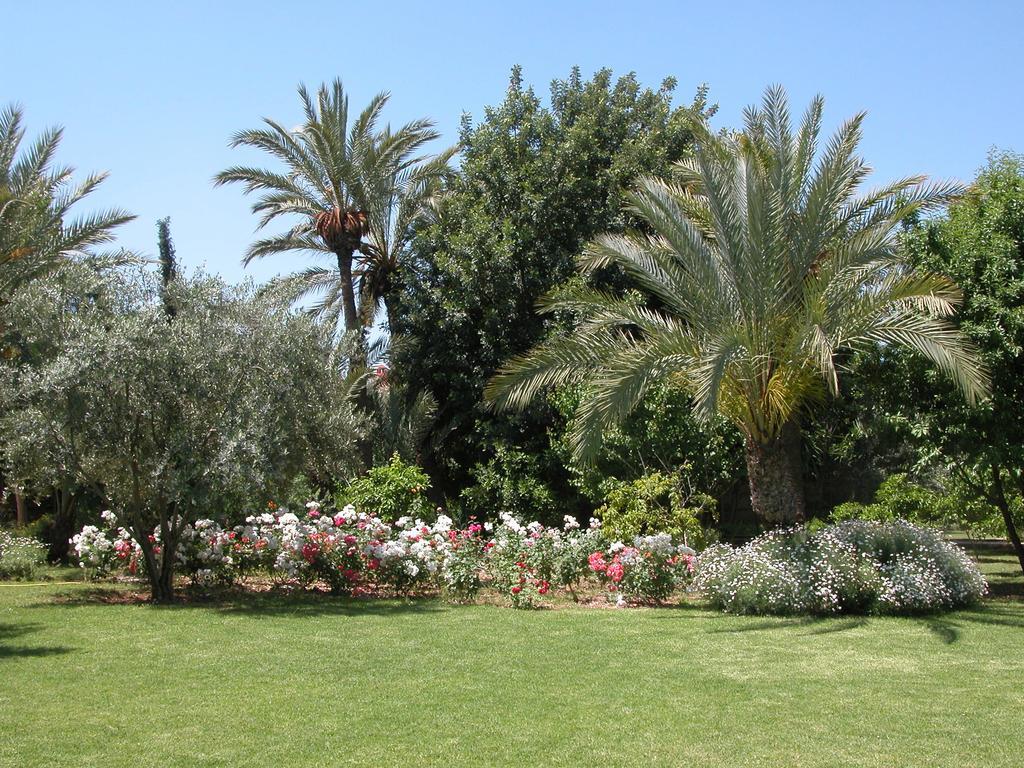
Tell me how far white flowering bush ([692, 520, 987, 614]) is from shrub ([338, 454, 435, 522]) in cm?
674

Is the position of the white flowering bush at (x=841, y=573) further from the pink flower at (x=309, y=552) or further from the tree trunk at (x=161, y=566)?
the tree trunk at (x=161, y=566)

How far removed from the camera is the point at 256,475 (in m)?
12.1

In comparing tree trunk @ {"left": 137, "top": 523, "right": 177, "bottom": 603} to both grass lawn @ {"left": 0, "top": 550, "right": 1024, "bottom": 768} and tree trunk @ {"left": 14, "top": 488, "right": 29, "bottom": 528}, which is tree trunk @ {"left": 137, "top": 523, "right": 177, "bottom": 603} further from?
tree trunk @ {"left": 14, "top": 488, "right": 29, "bottom": 528}

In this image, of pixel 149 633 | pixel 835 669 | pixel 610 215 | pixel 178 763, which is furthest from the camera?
pixel 610 215

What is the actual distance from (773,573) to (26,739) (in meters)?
8.44

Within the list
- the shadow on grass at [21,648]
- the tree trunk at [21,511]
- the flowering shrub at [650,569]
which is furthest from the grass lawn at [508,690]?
the tree trunk at [21,511]

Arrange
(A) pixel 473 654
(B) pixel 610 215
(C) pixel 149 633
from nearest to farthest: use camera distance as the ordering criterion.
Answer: (A) pixel 473 654, (C) pixel 149 633, (B) pixel 610 215

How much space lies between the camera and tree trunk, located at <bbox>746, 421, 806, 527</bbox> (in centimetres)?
1255

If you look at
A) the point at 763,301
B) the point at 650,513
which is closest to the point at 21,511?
the point at 650,513

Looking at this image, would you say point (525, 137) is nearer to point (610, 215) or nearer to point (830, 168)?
point (610, 215)

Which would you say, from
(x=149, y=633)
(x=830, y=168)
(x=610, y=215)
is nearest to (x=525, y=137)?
(x=610, y=215)

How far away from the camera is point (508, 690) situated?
25.0 ft

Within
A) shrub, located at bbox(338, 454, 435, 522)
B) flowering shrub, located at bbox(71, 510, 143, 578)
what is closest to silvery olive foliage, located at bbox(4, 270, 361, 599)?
flowering shrub, located at bbox(71, 510, 143, 578)

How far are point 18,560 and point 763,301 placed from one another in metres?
13.3
